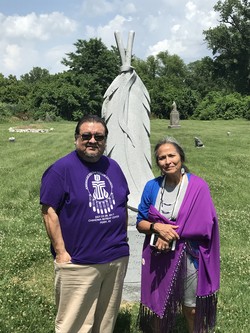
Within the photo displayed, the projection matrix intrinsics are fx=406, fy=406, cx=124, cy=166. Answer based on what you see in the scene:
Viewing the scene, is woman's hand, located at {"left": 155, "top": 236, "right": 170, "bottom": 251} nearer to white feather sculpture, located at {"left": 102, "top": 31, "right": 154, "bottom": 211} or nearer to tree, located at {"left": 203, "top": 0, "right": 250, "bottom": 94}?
white feather sculpture, located at {"left": 102, "top": 31, "right": 154, "bottom": 211}

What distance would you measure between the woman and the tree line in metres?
30.6

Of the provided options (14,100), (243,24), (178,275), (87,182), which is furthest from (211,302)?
(243,24)

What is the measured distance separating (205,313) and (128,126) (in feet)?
7.76

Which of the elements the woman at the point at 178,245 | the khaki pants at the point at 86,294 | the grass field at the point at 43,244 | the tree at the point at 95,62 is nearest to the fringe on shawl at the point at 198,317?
the woman at the point at 178,245

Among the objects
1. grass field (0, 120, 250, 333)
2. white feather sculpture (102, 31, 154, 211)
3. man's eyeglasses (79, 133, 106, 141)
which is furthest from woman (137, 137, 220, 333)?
white feather sculpture (102, 31, 154, 211)

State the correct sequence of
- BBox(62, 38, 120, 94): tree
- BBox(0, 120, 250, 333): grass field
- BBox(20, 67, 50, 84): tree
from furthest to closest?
1. BBox(20, 67, 50, 84): tree
2. BBox(62, 38, 120, 94): tree
3. BBox(0, 120, 250, 333): grass field

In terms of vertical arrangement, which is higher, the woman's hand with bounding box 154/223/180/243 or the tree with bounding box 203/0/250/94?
the tree with bounding box 203/0/250/94

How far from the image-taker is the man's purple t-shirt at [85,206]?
2.63m

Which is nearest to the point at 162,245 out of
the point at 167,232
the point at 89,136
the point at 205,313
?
the point at 167,232

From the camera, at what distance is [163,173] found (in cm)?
298

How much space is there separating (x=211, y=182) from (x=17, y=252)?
6464 millimetres

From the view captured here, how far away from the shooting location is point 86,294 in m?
2.77

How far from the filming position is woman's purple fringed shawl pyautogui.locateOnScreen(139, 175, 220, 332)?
2816mm

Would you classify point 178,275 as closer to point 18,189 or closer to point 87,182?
point 87,182
